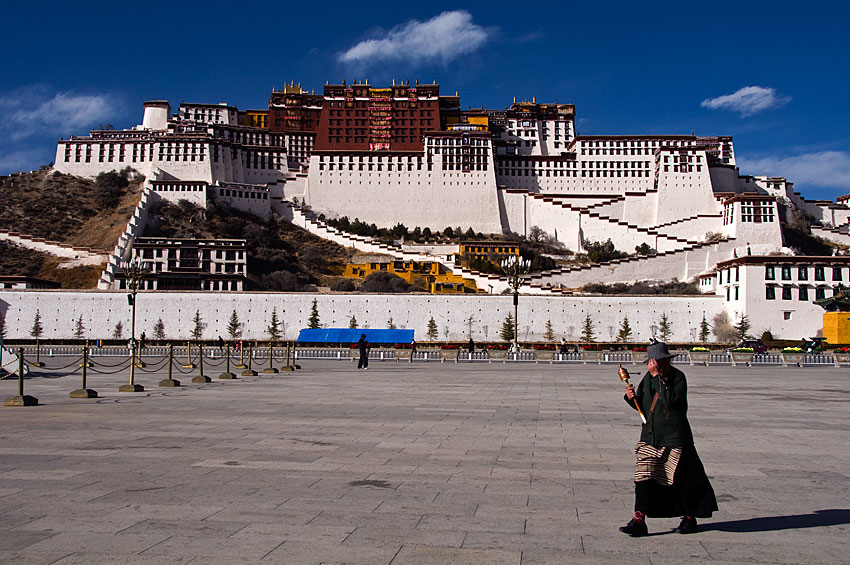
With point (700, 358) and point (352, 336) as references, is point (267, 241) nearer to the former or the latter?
point (352, 336)

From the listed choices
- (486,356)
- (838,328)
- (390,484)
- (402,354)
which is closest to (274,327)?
(402,354)

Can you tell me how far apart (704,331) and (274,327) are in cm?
3110

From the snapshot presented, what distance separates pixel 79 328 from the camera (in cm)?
5434

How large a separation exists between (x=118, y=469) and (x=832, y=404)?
1335cm

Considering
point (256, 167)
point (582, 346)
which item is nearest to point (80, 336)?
point (582, 346)

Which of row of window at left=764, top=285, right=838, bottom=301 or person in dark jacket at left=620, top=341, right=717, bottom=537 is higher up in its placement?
row of window at left=764, top=285, right=838, bottom=301

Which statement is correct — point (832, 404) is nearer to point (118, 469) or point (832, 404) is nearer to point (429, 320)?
point (118, 469)

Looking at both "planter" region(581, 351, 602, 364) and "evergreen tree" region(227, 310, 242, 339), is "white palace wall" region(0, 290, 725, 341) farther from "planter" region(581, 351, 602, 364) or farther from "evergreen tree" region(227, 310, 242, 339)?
"planter" region(581, 351, 602, 364)

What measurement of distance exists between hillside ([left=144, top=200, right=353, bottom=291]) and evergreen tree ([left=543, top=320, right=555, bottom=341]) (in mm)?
21191

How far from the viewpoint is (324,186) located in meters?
88.1

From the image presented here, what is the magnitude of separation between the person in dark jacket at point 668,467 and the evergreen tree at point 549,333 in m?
49.6

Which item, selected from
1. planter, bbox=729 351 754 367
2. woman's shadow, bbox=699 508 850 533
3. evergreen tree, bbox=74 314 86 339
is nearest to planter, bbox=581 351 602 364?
planter, bbox=729 351 754 367

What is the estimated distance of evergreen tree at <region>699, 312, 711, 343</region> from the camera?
178ft

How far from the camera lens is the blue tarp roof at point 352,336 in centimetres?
4966
